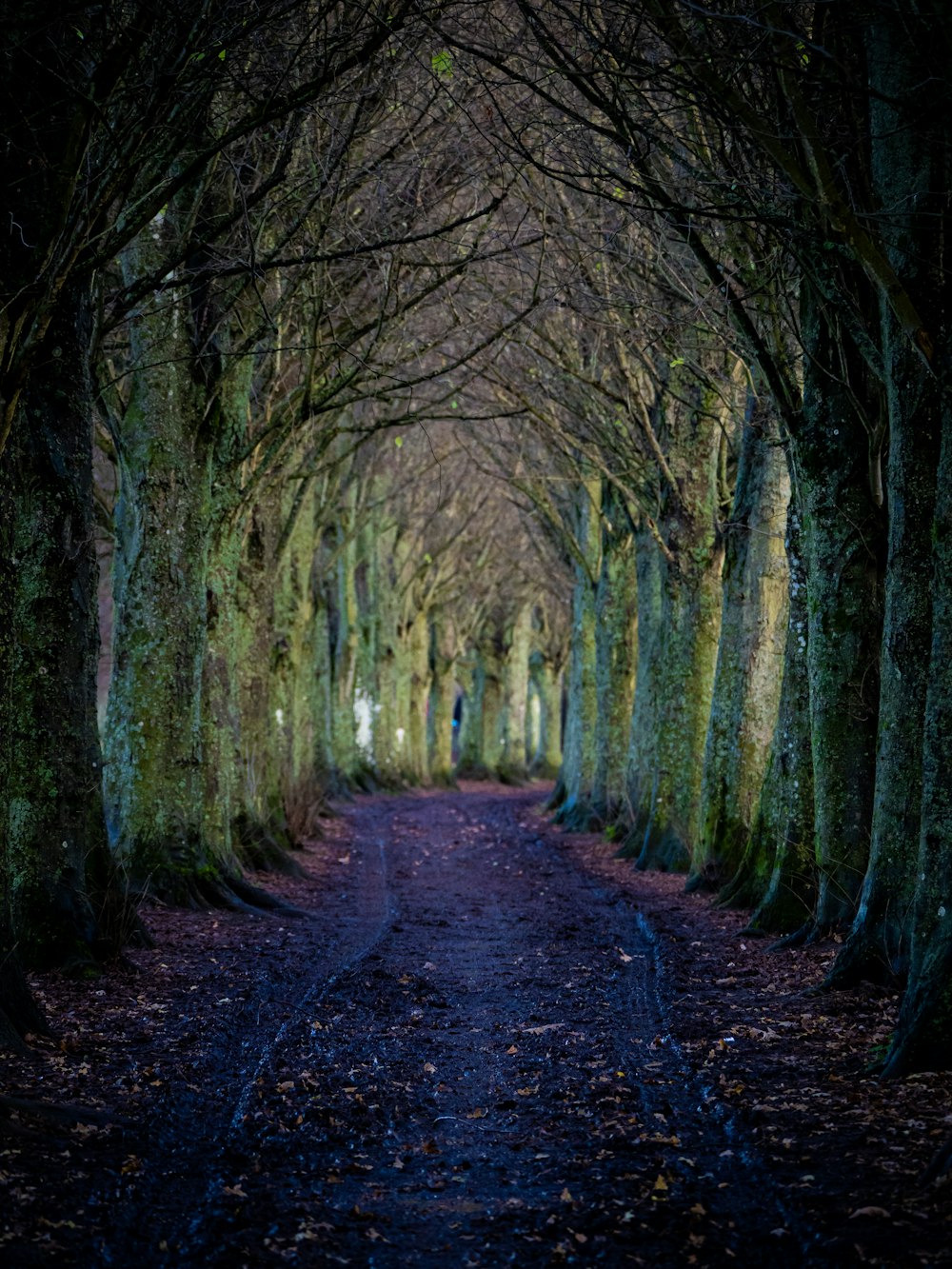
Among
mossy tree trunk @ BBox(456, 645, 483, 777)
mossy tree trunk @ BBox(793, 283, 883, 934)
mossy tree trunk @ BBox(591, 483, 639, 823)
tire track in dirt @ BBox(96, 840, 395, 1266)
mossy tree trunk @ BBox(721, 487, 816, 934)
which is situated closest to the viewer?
tire track in dirt @ BBox(96, 840, 395, 1266)

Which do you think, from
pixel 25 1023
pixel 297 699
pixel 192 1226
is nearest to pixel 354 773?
pixel 297 699

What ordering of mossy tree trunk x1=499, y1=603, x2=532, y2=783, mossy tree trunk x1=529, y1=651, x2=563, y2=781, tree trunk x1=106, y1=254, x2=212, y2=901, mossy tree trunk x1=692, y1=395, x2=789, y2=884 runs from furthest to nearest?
1. mossy tree trunk x1=529, y1=651, x2=563, y2=781
2. mossy tree trunk x1=499, y1=603, x2=532, y2=783
3. mossy tree trunk x1=692, y1=395, x2=789, y2=884
4. tree trunk x1=106, y1=254, x2=212, y2=901

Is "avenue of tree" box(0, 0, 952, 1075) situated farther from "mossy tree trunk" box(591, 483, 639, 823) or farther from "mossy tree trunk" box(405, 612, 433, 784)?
"mossy tree trunk" box(405, 612, 433, 784)

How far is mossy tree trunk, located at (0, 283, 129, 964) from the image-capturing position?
7.42 meters

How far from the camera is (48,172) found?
663cm

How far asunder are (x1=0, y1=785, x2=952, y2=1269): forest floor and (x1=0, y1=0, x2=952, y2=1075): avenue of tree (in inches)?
22.2

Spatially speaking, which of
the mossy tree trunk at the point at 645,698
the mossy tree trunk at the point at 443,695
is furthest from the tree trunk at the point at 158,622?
the mossy tree trunk at the point at 443,695

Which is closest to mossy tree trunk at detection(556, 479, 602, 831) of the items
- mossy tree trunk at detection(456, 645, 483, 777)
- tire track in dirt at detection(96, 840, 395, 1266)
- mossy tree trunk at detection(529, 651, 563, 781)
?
tire track in dirt at detection(96, 840, 395, 1266)

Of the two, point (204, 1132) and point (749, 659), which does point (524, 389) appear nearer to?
point (749, 659)

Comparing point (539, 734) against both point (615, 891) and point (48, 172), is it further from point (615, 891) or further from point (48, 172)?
point (48, 172)

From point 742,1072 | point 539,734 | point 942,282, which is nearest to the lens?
point 742,1072

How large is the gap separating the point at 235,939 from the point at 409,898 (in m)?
3.86

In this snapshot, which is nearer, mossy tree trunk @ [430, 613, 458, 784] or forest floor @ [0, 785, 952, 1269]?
forest floor @ [0, 785, 952, 1269]

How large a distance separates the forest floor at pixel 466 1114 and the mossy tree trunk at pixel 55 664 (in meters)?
0.50
